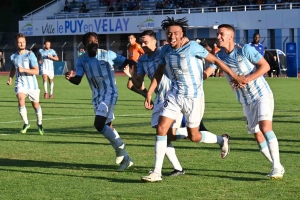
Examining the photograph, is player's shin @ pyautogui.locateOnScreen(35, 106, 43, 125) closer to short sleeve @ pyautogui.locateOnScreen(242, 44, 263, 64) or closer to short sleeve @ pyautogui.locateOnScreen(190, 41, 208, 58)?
short sleeve @ pyautogui.locateOnScreen(190, 41, 208, 58)

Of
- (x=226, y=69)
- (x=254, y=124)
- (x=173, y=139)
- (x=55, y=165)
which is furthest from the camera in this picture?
(x=55, y=165)

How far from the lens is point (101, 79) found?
407 inches

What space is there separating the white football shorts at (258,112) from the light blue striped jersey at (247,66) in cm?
6

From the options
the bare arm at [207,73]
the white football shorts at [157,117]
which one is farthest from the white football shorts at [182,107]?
the white football shorts at [157,117]

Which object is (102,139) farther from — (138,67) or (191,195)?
(191,195)

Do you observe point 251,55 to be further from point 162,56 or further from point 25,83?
point 25,83

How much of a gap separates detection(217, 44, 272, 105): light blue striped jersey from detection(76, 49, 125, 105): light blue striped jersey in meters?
1.96

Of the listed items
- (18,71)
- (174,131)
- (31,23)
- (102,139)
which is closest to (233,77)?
(174,131)

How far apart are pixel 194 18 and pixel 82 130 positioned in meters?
37.2

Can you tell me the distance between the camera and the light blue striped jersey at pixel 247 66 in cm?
892

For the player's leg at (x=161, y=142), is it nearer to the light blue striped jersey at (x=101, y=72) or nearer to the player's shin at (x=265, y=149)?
the player's shin at (x=265, y=149)

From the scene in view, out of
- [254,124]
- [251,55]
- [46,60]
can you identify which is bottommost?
[46,60]

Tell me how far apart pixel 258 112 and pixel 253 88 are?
0.30 m

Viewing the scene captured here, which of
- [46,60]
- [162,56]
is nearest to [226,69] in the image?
[162,56]
